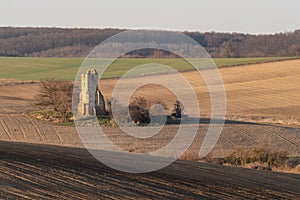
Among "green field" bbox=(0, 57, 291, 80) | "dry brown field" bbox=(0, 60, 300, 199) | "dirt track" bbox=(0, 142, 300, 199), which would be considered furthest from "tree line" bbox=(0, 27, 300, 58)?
"dirt track" bbox=(0, 142, 300, 199)

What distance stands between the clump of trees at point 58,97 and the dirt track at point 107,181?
92.2 ft

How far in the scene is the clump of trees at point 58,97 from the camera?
4872 cm

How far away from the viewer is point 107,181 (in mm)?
15891

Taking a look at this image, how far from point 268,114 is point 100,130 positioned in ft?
63.2

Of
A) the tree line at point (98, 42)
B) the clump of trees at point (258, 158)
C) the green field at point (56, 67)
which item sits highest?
the tree line at point (98, 42)

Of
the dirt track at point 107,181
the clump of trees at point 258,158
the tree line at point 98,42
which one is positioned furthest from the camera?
the tree line at point 98,42

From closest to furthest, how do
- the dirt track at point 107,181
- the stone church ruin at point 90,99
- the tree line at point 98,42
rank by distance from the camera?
the dirt track at point 107,181 → the stone church ruin at point 90,99 → the tree line at point 98,42

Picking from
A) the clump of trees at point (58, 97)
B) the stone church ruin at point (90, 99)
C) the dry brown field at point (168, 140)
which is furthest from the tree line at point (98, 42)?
the stone church ruin at point (90, 99)

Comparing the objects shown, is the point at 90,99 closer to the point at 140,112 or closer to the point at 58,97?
the point at 58,97

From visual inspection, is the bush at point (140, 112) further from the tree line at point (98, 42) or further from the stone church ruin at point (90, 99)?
the tree line at point (98, 42)

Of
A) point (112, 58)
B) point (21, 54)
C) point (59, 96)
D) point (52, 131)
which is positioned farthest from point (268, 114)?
point (21, 54)

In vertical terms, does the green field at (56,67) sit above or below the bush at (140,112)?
above

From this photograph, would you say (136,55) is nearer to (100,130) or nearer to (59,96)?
(59,96)

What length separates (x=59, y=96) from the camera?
50.1 m
